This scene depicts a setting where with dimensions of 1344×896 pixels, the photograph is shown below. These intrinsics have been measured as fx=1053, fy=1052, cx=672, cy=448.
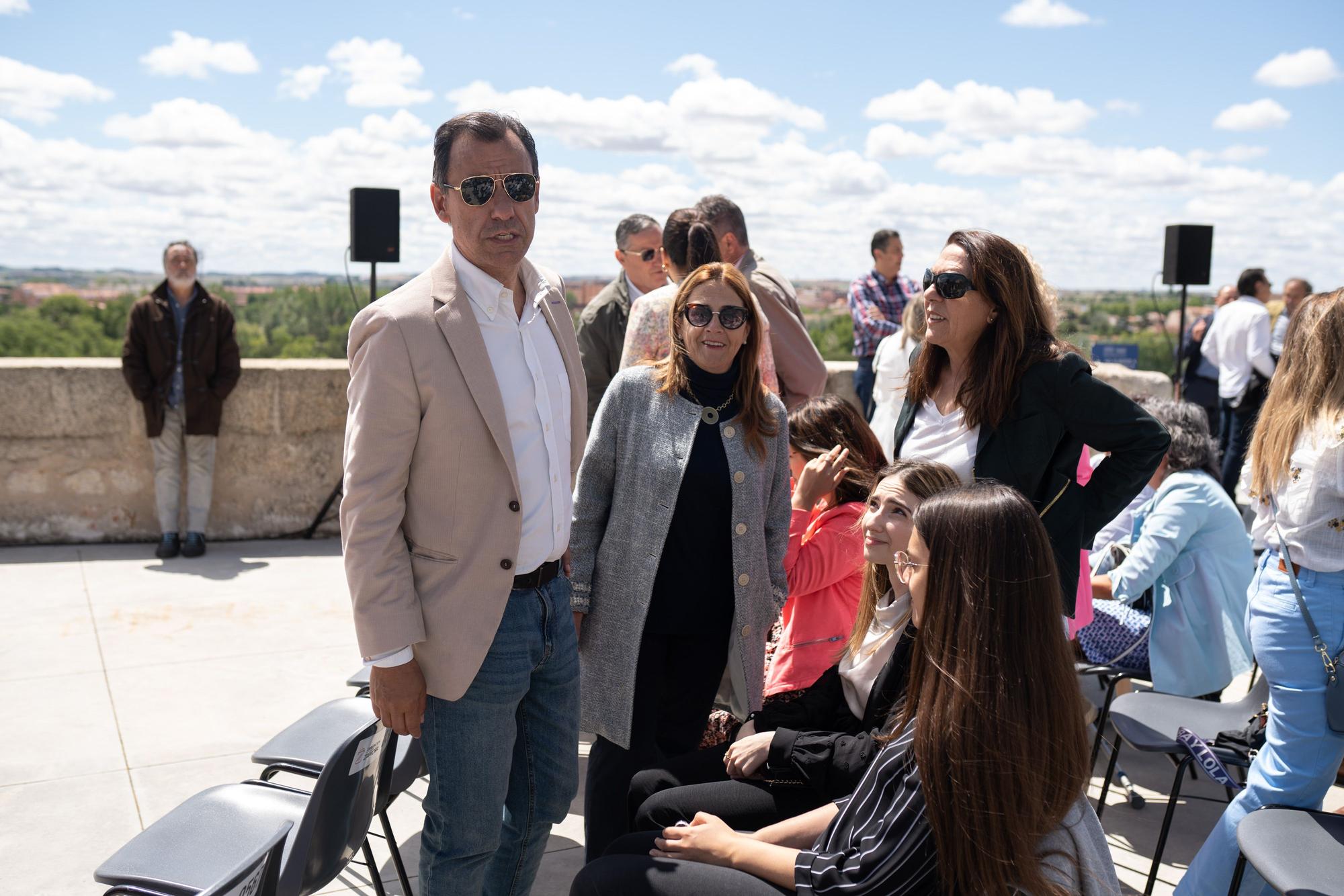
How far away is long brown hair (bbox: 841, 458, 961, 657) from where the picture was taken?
2418 millimetres

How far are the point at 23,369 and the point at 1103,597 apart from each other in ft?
19.9

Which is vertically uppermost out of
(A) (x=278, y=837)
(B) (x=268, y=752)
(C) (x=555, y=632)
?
(C) (x=555, y=632)

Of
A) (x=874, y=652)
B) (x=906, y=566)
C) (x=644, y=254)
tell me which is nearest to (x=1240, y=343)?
(x=644, y=254)

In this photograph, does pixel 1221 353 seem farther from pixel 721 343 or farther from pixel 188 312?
pixel 188 312

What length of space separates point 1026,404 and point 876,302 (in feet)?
18.9

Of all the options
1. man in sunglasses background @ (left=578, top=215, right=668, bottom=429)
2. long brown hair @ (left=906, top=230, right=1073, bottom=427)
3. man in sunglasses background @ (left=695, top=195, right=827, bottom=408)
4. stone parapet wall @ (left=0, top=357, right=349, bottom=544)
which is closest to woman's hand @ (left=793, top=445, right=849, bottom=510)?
long brown hair @ (left=906, top=230, right=1073, bottom=427)

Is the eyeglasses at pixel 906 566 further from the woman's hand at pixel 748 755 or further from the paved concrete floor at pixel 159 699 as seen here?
the paved concrete floor at pixel 159 699

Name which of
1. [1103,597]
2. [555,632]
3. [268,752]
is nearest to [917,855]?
[555,632]

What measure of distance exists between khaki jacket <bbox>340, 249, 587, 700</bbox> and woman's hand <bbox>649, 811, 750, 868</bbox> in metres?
0.48

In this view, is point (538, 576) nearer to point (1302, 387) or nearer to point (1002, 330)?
point (1002, 330)

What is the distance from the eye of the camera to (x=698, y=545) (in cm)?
278

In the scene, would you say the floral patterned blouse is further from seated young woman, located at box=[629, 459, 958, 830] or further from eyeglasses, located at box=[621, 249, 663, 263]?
eyeglasses, located at box=[621, 249, 663, 263]

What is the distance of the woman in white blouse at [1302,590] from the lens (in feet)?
8.11

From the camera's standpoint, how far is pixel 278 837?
5.85 ft
